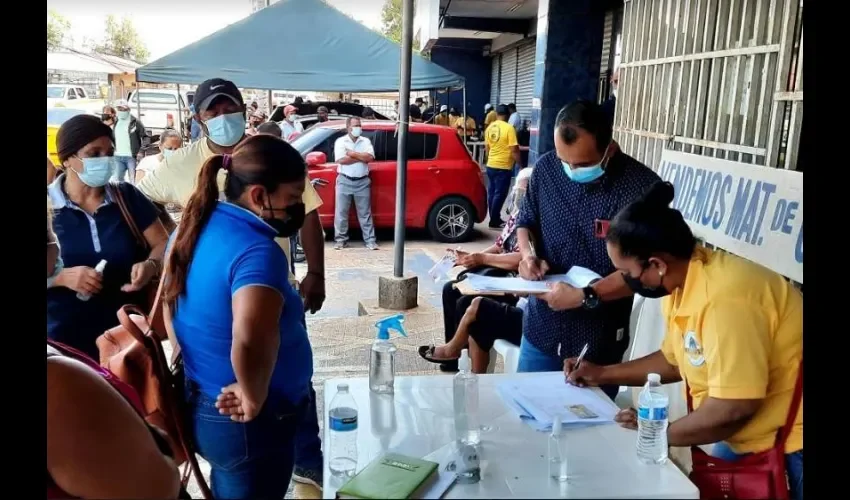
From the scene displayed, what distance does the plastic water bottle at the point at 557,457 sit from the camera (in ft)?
5.70

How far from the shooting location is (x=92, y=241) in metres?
2.66

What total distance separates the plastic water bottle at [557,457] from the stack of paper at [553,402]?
200 mm

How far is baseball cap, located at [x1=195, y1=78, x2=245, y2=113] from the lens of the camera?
3.26 m

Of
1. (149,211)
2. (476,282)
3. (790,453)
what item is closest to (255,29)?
(149,211)

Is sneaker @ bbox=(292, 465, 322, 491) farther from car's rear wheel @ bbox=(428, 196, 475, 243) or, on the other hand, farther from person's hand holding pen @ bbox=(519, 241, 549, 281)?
car's rear wheel @ bbox=(428, 196, 475, 243)

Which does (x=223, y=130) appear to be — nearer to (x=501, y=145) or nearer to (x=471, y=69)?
(x=501, y=145)

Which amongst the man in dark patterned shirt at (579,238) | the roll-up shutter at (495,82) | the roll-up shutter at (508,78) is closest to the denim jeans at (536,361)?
the man in dark patterned shirt at (579,238)

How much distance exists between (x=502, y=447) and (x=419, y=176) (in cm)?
679

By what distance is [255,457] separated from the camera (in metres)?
1.98

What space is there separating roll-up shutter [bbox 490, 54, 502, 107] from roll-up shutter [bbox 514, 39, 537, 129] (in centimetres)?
338

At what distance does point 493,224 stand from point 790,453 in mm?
8008

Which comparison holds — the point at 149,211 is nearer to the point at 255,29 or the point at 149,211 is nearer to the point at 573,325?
the point at 573,325

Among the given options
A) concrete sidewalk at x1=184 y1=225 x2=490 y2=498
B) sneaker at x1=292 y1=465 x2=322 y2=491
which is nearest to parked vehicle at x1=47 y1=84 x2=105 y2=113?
concrete sidewalk at x1=184 y1=225 x2=490 y2=498
